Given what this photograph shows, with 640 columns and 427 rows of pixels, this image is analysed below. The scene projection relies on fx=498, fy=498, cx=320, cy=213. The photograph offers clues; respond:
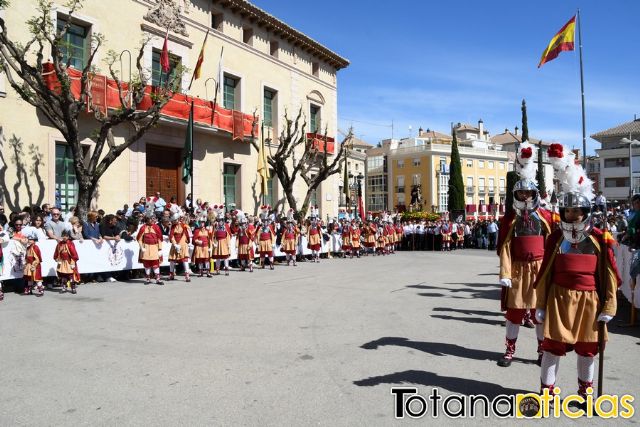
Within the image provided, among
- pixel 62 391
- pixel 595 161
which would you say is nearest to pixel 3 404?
pixel 62 391

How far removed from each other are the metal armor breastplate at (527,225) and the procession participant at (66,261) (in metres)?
9.76

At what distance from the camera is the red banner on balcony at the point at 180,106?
17109 millimetres

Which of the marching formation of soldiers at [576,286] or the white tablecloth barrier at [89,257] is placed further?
the white tablecloth barrier at [89,257]

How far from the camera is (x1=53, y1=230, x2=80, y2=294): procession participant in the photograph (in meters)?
11.6

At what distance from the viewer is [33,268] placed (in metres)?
11.2

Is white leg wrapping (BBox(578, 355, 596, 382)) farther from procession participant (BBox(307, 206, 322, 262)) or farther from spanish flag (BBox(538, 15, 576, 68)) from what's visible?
spanish flag (BBox(538, 15, 576, 68))

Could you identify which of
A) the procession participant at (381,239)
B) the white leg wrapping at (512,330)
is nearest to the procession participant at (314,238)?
the procession participant at (381,239)

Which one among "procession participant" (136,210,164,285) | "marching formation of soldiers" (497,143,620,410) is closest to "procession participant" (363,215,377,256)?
"procession participant" (136,210,164,285)

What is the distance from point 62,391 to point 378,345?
3.71 meters

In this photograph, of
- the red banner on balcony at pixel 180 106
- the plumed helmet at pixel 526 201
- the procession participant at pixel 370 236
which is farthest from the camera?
the procession participant at pixel 370 236

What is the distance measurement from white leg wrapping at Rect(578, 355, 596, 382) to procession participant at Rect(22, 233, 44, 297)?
10931mm

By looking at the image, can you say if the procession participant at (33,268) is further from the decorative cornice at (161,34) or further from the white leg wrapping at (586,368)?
the decorative cornice at (161,34)

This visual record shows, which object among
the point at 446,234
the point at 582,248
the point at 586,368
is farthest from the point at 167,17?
the point at 586,368

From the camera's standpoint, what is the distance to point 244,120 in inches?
1023
